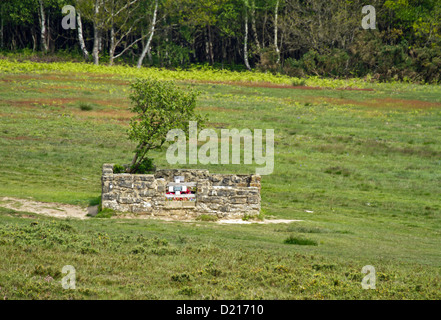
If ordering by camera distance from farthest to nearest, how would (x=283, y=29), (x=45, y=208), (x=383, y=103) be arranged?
(x=283, y=29)
(x=383, y=103)
(x=45, y=208)

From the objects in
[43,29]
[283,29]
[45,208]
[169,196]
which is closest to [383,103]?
[283,29]

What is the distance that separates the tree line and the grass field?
8957 mm

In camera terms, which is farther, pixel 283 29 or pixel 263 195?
pixel 283 29

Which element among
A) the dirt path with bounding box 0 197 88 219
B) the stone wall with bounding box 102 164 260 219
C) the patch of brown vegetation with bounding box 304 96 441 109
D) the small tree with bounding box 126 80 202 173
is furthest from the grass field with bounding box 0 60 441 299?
the small tree with bounding box 126 80 202 173

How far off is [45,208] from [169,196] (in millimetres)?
5294

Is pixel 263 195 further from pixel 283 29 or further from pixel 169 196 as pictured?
pixel 283 29

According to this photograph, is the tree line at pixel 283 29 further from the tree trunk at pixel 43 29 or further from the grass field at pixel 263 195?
the grass field at pixel 263 195

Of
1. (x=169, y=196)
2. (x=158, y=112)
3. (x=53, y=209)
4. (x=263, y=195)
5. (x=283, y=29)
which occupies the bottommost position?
(x=263, y=195)

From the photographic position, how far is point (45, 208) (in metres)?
25.7

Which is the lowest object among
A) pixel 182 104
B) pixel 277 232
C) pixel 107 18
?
pixel 277 232
